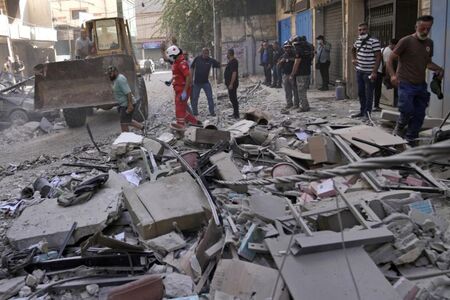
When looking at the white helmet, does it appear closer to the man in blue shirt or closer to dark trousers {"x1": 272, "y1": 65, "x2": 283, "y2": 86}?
the man in blue shirt

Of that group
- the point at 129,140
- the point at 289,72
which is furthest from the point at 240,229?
the point at 289,72

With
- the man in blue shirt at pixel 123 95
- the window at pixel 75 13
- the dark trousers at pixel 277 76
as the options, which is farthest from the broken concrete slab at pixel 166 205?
the window at pixel 75 13

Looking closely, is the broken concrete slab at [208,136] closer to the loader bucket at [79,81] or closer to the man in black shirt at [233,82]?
the man in black shirt at [233,82]

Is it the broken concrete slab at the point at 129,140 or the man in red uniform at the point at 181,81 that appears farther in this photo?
the man in red uniform at the point at 181,81

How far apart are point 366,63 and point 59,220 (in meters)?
6.58

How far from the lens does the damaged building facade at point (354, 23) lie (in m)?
7.96

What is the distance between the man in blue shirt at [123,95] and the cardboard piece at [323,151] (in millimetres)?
3732

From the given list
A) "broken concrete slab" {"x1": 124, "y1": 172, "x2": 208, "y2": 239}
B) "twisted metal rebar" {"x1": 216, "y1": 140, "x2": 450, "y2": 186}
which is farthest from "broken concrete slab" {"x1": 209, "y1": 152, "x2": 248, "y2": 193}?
"twisted metal rebar" {"x1": 216, "y1": 140, "x2": 450, "y2": 186}

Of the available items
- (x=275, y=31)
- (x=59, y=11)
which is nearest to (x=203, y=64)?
(x=275, y=31)

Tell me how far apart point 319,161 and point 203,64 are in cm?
591

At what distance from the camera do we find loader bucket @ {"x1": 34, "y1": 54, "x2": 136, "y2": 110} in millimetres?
11250

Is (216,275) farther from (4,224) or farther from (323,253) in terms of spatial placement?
(4,224)

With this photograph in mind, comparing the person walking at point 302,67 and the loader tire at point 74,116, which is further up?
the person walking at point 302,67

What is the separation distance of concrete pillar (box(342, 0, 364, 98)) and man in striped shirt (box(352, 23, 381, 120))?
3.71 m
